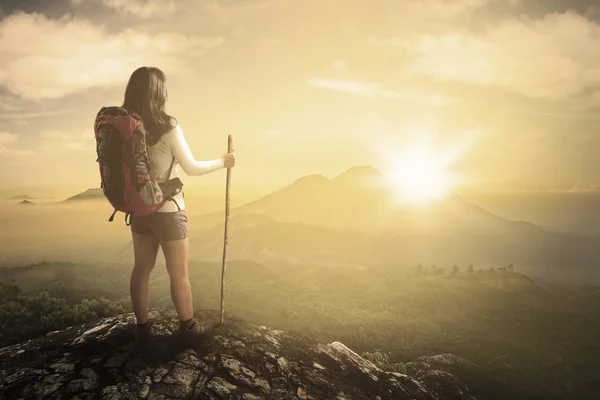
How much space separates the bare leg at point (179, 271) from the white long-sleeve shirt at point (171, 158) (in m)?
0.51

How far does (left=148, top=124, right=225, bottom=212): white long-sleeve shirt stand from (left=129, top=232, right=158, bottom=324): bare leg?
633 mm

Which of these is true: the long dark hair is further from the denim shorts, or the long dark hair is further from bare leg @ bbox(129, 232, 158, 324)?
bare leg @ bbox(129, 232, 158, 324)

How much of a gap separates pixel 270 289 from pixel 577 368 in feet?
112

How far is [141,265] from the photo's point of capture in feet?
15.3

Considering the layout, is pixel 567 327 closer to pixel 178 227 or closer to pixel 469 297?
pixel 469 297

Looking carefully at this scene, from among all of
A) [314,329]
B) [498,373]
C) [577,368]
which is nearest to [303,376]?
[498,373]

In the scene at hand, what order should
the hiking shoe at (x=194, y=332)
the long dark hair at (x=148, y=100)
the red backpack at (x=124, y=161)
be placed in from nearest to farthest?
the red backpack at (x=124, y=161)
the long dark hair at (x=148, y=100)
the hiking shoe at (x=194, y=332)

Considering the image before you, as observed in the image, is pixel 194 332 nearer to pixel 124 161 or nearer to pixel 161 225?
pixel 161 225

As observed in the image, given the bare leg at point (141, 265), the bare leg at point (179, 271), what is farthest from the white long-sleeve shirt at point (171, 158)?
the bare leg at point (141, 265)

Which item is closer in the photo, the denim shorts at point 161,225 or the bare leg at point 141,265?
the denim shorts at point 161,225

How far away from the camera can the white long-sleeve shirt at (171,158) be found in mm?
4270

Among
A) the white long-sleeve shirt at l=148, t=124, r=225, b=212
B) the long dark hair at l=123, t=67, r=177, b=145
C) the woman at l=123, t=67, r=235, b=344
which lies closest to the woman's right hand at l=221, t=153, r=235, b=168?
the woman at l=123, t=67, r=235, b=344

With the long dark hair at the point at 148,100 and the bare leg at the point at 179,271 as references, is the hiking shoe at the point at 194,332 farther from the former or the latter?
the long dark hair at the point at 148,100

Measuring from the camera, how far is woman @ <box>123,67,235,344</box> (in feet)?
13.8
